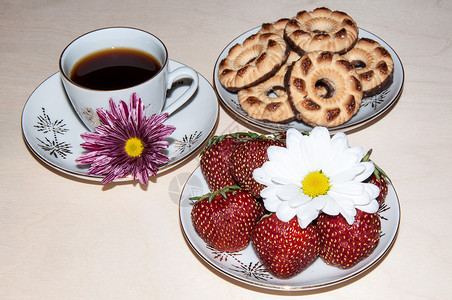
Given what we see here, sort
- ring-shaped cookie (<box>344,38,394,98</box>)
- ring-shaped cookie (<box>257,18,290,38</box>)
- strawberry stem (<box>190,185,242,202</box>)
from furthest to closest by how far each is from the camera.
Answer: ring-shaped cookie (<box>257,18,290,38</box>) → ring-shaped cookie (<box>344,38,394,98</box>) → strawberry stem (<box>190,185,242,202</box>)

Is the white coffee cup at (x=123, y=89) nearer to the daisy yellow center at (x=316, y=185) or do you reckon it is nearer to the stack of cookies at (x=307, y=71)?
the stack of cookies at (x=307, y=71)

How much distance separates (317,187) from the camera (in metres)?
0.93

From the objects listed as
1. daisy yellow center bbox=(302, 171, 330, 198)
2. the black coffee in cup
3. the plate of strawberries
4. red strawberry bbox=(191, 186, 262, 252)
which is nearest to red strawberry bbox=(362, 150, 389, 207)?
the plate of strawberries

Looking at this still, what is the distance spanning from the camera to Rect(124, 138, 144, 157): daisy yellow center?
117cm

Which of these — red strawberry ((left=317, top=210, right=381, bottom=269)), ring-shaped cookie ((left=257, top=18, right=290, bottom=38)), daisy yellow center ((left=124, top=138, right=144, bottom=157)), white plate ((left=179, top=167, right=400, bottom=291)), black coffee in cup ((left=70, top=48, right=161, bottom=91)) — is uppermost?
black coffee in cup ((left=70, top=48, right=161, bottom=91))

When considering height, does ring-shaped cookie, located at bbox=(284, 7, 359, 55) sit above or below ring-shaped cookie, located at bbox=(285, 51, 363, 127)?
above

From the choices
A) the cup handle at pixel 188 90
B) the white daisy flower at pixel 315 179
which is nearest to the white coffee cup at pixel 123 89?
the cup handle at pixel 188 90

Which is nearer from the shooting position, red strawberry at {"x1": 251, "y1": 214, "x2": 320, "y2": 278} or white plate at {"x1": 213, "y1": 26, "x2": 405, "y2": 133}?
red strawberry at {"x1": 251, "y1": 214, "x2": 320, "y2": 278}

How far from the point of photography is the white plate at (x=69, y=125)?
120 centimetres

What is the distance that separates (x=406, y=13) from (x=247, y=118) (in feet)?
2.64

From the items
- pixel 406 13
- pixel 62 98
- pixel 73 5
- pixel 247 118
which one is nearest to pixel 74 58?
pixel 62 98

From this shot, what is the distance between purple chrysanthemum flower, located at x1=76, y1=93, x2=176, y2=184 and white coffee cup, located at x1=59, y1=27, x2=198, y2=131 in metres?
0.03

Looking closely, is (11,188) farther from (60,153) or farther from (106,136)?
(106,136)

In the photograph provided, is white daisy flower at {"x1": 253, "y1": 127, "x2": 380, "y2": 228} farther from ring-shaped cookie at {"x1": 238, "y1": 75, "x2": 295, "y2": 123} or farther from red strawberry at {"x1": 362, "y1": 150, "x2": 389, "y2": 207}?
ring-shaped cookie at {"x1": 238, "y1": 75, "x2": 295, "y2": 123}
